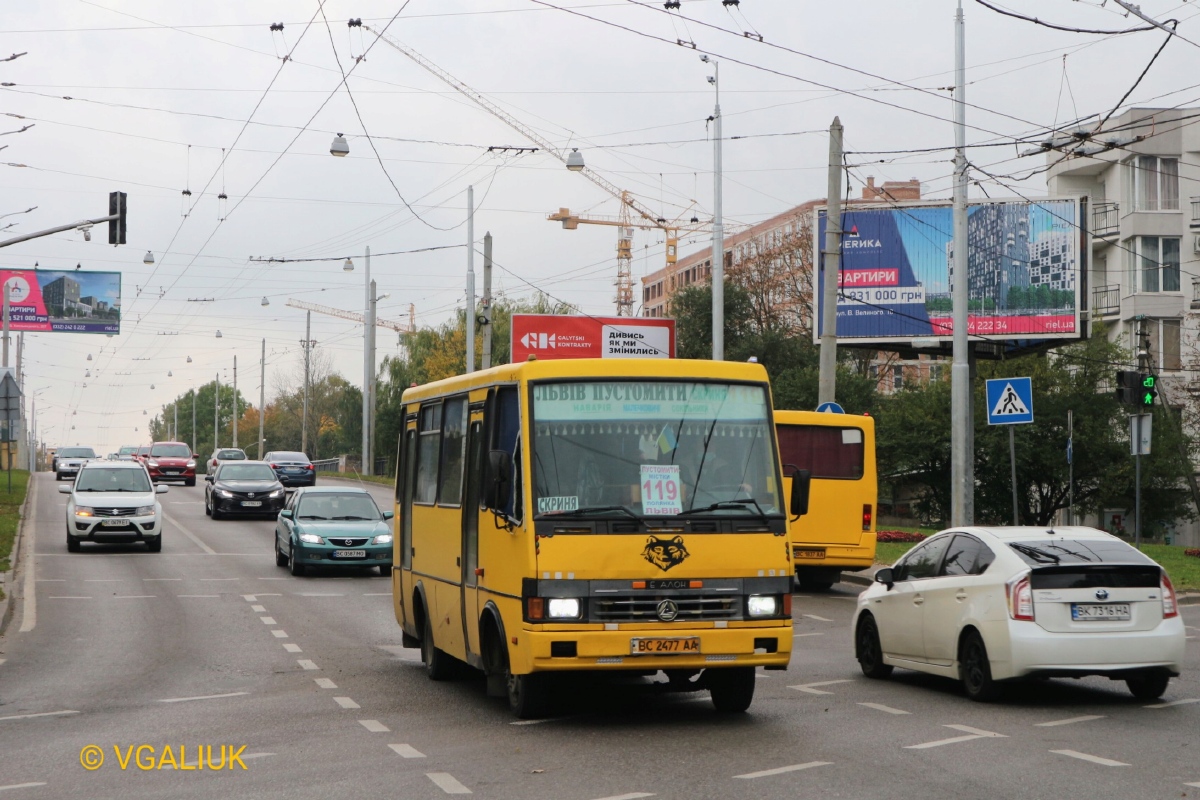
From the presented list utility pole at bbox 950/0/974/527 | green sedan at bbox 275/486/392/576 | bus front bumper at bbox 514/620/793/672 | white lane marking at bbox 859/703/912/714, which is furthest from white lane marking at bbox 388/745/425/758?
utility pole at bbox 950/0/974/527

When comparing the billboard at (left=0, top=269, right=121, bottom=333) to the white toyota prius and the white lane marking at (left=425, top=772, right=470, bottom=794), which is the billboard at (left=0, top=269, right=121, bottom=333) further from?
the white lane marking at (left=425, top=772, right=470, bottom=794)

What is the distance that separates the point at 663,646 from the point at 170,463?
54.3 metres

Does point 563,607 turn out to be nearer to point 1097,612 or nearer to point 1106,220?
point 1097,612

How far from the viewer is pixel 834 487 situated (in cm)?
2431

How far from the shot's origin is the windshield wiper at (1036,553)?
11891 millimetres

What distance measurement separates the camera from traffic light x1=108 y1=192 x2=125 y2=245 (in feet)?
98.5

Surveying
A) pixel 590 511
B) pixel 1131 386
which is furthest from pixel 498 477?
pixel 1131 386

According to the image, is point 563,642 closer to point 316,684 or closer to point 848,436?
point 316,684

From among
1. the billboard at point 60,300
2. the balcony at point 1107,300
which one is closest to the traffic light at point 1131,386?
the balcony at point 1107,300

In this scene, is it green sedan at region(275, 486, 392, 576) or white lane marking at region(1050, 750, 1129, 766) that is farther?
green sedan at region(275, 486, 392, 576)

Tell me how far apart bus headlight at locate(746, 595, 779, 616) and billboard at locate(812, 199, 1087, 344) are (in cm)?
2764

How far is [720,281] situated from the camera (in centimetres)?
3988

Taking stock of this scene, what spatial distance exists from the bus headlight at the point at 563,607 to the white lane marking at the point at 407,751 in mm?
1296

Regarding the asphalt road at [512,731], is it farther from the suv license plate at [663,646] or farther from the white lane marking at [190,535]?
the white lane marking at [190,535]
